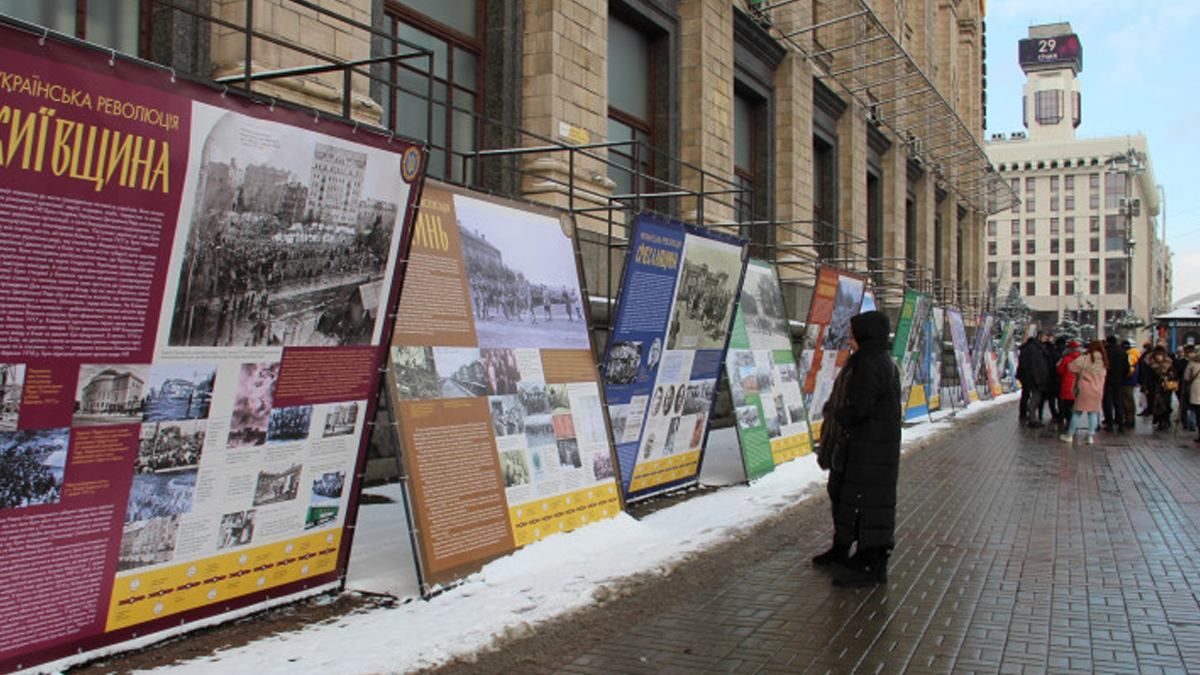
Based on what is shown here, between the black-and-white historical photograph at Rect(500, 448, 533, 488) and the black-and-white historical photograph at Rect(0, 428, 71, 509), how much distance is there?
2.94m

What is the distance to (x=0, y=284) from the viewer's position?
3812 millimetres

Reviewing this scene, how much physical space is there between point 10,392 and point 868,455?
5087mm

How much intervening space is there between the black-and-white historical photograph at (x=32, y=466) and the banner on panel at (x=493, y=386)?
6.50ft

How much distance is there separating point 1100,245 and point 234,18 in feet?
467

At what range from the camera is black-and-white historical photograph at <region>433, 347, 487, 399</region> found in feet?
20.4

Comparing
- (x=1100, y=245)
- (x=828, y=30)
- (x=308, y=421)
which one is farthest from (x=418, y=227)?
(x=1100, y=245)

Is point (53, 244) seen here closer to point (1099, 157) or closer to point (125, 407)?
point (125, 407)

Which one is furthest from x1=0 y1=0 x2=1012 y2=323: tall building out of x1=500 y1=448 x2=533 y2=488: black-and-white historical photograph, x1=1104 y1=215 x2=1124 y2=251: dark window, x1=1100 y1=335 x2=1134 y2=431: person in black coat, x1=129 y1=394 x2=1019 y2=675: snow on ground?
x1=1104 y1=215 x2=1124 y2=251: dark window

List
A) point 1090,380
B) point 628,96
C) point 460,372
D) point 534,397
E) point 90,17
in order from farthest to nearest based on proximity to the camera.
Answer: point 628,96
point 1090,380
point 90,17
point 534,397
point 460,372

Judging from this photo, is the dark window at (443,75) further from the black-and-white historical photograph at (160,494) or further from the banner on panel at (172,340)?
the black-and-white historical photograph at (160,494)

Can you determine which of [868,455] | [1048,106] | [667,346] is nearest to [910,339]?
[667,346]

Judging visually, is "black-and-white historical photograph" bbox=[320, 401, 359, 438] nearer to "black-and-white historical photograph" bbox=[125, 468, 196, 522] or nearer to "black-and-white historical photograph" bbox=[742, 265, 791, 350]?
"black-and-white historical photograph" bbox=[125, 468, 196, 522]

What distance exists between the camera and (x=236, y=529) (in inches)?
199

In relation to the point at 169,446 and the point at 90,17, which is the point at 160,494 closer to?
the point at 169,446
